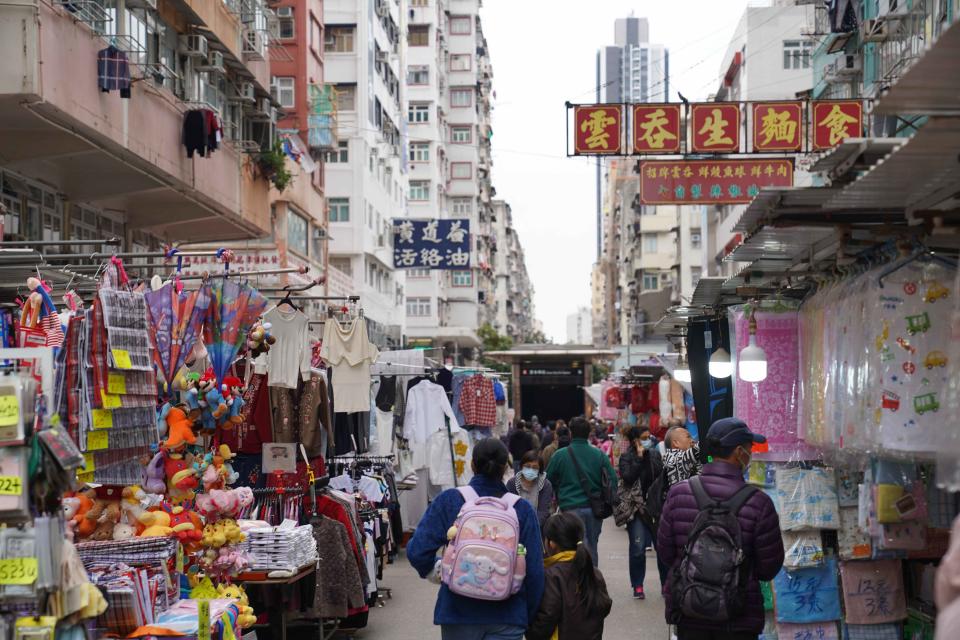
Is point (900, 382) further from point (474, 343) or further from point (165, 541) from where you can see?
point (474, 343)

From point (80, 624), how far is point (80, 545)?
113 cm

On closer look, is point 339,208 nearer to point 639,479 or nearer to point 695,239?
point 695,239

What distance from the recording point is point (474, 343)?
224ft

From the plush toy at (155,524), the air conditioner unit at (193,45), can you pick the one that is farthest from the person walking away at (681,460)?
the air conditioner unit at (193,45)

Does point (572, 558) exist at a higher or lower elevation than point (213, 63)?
lower

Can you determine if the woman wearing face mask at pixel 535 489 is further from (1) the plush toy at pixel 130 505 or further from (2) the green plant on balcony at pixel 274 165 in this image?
(2) the green plant on balcony at pixel 274 165

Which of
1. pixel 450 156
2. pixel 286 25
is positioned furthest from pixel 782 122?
pixel 450 156

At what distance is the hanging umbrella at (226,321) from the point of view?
783 cm

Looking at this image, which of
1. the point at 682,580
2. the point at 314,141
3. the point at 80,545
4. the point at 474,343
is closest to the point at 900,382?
the point at 682,580

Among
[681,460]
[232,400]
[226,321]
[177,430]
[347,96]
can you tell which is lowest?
[681,460]

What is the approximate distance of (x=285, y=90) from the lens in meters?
31.0

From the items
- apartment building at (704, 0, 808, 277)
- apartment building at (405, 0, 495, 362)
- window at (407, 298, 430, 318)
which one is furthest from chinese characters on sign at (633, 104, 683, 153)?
window at (407, 298, 430, 318)

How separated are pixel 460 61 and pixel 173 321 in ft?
226

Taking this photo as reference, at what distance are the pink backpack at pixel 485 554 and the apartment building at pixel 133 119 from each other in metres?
7.71
